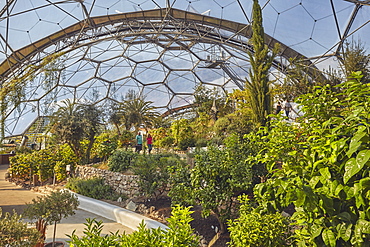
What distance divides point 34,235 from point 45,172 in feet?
32.6

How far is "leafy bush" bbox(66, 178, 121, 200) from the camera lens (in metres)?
9.70

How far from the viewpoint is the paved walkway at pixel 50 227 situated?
6.88m

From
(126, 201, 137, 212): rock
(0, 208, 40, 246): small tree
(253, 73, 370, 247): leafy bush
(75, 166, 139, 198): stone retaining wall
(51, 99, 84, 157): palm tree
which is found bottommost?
(126, 201, 137, 212): rock

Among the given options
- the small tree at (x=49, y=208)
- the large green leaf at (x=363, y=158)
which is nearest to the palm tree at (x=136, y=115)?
the small tree at (x=49, y=208)

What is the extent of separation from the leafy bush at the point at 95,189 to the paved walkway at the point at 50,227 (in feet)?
3.30

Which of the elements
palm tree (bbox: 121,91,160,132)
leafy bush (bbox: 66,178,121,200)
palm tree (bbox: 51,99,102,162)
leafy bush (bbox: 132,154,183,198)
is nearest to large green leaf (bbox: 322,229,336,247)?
leafy bush (bbox: 132,154,183,198)

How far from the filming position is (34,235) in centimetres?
394

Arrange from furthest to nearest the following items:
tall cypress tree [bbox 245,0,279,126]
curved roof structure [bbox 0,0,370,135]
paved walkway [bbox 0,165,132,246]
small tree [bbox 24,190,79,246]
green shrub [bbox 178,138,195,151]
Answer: curved roof structure [bbox 0,0,370,135], green shrub [bbox 178,138,195,151], tall cypress tree [bbox 245,0,279,126], paved walkway [bbox 0,165,132,246], small tree [bbox 24,190,79,246]

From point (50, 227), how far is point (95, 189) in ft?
8.65

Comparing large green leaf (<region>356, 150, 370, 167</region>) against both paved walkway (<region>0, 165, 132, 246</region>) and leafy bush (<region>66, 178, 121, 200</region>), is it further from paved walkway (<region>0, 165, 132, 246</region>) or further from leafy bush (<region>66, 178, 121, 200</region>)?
leafy bush (<region>66, 178, 121, 200</region>)

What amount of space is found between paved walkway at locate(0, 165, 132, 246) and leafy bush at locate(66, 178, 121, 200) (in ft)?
3.30

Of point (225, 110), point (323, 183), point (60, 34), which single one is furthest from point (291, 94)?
point (60, 34)

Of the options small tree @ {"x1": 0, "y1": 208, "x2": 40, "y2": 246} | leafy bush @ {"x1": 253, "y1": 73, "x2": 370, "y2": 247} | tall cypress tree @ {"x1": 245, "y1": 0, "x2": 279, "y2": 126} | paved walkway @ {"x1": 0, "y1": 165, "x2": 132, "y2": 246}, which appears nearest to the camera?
leafy bush @ {"x1": 253, "y1": 73, "x2": 370, "y2": 247}

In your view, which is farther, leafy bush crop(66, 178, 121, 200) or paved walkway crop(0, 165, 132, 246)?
leafy bush crop(66, 178, 121, 200)
